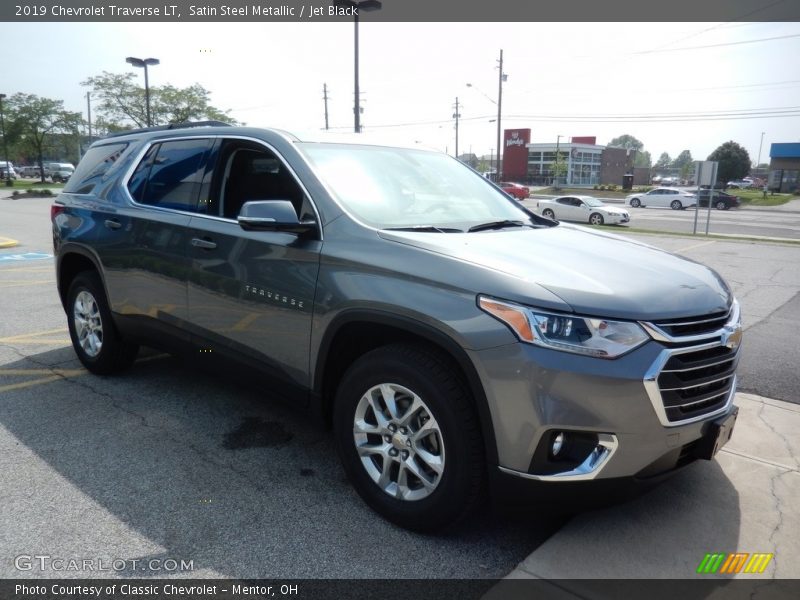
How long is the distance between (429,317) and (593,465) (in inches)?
34.4

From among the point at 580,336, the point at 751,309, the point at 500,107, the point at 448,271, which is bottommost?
the point at 751,309

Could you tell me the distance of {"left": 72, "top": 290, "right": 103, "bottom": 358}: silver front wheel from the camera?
4789 millimetres

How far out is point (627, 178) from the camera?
6394 cm

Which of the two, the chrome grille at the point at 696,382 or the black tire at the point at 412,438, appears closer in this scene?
the chrome grille at the point at 696,382

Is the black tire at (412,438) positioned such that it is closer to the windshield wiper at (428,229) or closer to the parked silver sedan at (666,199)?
the windshield wiper at (428,229)

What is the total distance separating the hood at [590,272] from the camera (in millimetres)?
2424

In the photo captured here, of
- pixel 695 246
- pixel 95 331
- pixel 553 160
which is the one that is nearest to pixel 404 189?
pixel 95 331

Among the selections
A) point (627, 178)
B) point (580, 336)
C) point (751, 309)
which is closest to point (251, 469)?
point (580, 336)

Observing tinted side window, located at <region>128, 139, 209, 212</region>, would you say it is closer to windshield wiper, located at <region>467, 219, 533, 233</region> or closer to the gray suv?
the gray suv

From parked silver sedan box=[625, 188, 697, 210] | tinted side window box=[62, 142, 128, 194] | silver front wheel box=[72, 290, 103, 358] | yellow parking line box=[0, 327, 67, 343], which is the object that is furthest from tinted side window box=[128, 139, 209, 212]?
parked silver sedan box=[625, 188, 697, 210]

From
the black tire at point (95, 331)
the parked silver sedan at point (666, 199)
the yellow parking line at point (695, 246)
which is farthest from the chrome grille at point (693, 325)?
the parked silver sedan at point (666, 199)

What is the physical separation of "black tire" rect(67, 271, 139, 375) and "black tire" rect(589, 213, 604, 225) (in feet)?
81.6

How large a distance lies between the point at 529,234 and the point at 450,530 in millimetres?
1616

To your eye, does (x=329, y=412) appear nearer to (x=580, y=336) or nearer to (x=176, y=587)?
(x=176, y=587)
